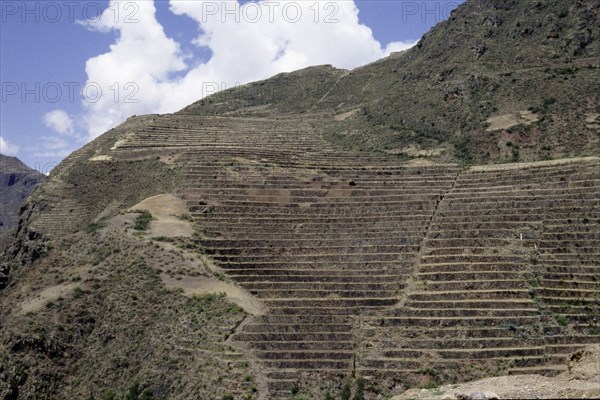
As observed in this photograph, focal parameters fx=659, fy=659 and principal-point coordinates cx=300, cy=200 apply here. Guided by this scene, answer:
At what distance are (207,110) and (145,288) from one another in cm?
5061

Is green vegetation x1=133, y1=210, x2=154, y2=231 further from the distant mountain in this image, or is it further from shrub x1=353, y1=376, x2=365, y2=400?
the distant mountain

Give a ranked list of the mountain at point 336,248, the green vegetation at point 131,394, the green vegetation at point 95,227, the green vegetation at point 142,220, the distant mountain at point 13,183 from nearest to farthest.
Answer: the green vegetation at point 131,394
the mountain at point 336,248
the green vegetation at point 142,220
the green vegetation at point 95,227
the distant mountain at point 13,183

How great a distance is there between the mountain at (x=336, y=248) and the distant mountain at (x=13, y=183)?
86.4 meters

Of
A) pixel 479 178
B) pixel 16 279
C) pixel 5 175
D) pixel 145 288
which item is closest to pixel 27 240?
pixel 16 279

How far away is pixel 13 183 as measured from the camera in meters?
149

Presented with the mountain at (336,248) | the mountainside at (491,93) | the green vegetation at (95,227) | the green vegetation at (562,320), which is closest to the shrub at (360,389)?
the mountain at (336,248)

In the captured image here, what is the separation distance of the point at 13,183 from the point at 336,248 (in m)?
132

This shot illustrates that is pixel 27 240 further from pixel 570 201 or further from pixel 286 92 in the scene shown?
pixel 286 92

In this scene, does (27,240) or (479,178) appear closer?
(479,178)

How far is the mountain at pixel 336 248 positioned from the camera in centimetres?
2745

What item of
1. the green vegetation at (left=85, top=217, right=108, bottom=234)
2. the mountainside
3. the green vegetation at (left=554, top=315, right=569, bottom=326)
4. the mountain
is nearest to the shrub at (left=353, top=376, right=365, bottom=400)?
the mountain

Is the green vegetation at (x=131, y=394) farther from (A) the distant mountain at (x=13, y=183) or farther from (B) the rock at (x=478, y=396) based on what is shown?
(A) the distant mountain at (x=13, y=183)

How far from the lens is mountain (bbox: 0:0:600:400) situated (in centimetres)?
2745

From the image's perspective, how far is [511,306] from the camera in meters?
29.2
